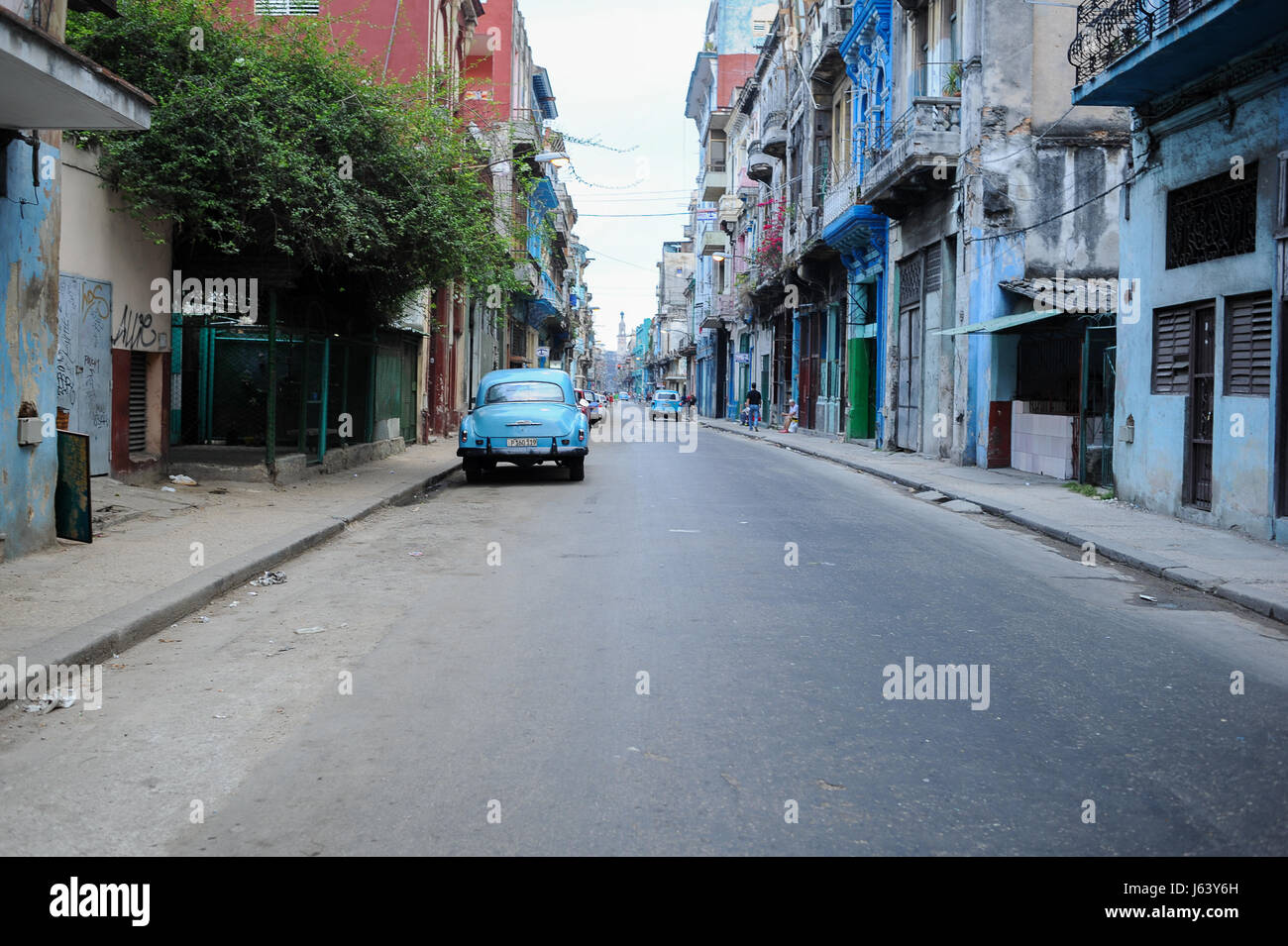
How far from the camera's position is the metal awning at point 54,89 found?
6.52 m

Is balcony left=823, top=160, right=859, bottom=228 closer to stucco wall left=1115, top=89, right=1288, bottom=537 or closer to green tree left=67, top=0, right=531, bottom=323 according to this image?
stucco wall left=1115, top=89, right=1288, bottom=537

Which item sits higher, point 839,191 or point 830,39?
point 830,39

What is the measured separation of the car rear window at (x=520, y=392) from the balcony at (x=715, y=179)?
50.9 m

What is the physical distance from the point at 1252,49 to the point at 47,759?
12575mm

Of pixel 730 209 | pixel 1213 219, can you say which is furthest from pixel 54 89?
pixel 730 209

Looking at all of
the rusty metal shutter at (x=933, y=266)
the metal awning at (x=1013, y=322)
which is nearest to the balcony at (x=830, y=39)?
the rusty metal shutter at (x=933, y=266)

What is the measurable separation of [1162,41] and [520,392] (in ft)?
34.0

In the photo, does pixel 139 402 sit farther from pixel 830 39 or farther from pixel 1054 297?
pixel 830 39

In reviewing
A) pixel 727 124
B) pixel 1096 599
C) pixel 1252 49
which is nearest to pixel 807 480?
pixel 1252 49

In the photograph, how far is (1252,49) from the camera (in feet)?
38.1

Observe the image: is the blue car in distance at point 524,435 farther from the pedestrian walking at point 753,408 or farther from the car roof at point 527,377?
the pedestrian walking at point 753,408

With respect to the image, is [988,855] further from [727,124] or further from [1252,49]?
[727,124]

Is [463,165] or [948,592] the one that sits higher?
[463,165]

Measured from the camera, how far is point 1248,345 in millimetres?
12109
